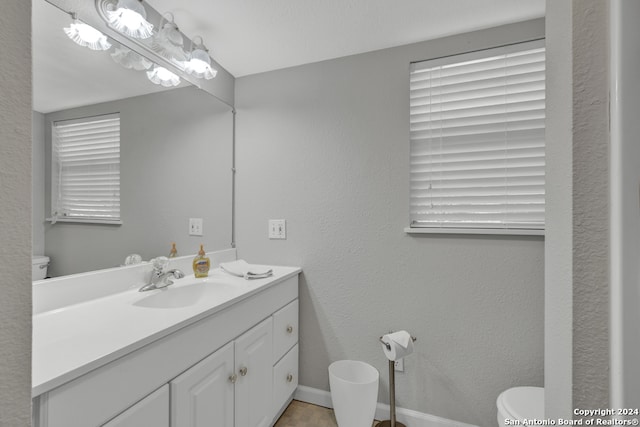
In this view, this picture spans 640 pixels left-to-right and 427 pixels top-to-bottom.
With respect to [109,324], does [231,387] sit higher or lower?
lower

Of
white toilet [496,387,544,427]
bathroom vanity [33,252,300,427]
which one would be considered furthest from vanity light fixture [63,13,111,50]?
white toilet [496,387,544,427]

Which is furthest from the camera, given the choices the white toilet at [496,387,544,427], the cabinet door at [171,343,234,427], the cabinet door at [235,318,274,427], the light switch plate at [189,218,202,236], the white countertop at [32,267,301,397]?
the light switch plate at [189,218,202,236]

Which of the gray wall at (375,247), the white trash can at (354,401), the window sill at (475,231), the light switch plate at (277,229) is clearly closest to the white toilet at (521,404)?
the gray wall at (375,247)

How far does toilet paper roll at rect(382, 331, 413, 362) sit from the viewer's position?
1.59m

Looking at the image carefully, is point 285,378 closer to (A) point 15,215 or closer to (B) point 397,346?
(B) point 397,346

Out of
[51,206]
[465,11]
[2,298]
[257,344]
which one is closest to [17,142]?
[2,298]

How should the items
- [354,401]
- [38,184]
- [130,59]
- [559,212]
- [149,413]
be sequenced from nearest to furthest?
[559,212] → [149,413] → [38,184] → [130,59] → [354,401]

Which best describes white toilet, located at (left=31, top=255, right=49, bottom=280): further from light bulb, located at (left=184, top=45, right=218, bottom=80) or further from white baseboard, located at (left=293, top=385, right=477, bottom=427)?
white baseboard, located at (left=293, top=385, right=477, bottom=427)

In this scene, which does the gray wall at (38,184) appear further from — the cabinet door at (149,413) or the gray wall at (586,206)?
the gray wall at (586,206)

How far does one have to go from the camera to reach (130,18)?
1.38 m

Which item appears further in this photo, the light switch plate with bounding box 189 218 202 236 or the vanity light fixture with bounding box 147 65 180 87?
the light switch plate with bounding box 189 218 202 236

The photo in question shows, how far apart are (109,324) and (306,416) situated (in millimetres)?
1315

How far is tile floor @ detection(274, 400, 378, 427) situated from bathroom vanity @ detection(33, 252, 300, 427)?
73 mm

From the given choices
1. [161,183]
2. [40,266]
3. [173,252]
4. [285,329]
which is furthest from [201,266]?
[40,266]
